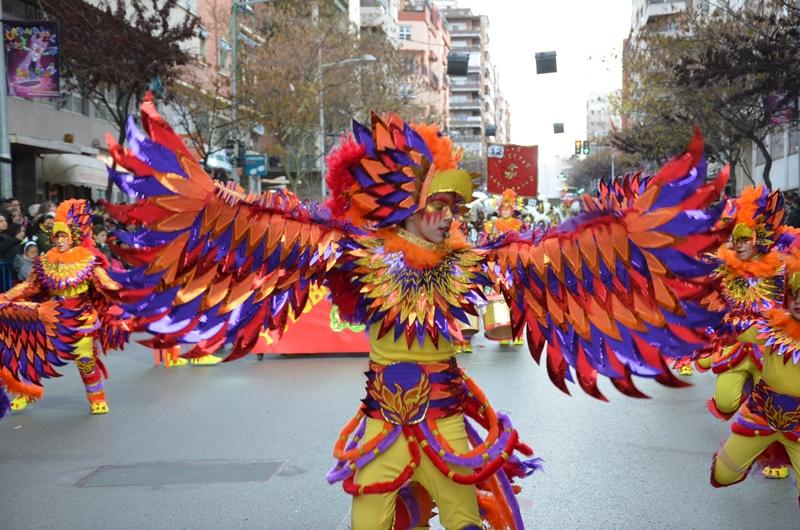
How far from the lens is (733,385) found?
5766 millimetres

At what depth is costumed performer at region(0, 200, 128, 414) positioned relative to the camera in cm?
693

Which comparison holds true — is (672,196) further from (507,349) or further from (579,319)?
(507,349)

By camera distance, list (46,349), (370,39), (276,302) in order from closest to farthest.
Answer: (276,302) < (46,349) < (370,39)

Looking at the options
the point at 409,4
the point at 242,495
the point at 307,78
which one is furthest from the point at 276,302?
the point at 409,4

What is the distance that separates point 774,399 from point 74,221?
5.70 m

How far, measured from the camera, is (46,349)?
6.99 meters

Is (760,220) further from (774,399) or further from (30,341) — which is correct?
(30,341)

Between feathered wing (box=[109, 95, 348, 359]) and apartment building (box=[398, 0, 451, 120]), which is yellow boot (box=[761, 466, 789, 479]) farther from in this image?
apartment building (box=[398, 0, 451, 120])

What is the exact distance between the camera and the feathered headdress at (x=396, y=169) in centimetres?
366

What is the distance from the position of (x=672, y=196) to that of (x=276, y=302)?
1619 mm

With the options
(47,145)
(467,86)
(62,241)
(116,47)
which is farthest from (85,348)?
(467,86)

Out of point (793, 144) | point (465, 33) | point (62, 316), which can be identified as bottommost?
point (62, 316)

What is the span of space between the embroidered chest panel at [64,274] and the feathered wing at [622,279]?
499 cm

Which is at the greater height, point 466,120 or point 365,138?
point 466,120
